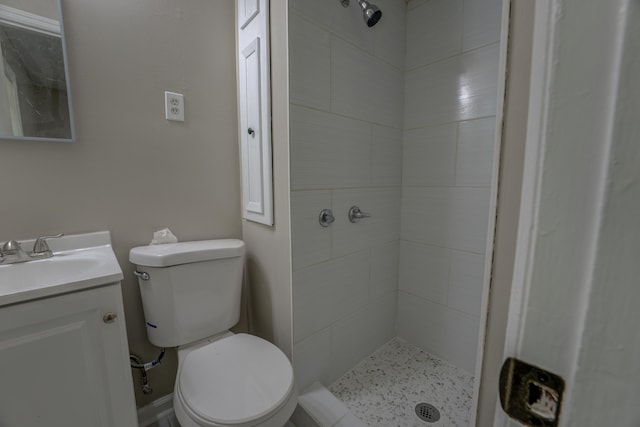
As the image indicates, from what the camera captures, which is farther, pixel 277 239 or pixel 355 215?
pixel 355 215

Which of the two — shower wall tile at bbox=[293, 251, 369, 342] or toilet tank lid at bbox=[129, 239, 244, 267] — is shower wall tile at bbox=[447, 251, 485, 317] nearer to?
shower wall tile at bbox=[293, 251, 369, 342]

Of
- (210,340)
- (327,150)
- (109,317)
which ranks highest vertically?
(327,150)

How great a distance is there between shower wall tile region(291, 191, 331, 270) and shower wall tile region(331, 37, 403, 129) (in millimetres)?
398

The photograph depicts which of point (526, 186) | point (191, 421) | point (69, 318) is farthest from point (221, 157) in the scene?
point (526, 186)

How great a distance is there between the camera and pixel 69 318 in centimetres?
70

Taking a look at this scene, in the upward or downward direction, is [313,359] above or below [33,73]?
below

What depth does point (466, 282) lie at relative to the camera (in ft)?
4.56

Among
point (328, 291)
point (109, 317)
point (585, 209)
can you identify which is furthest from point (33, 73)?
point (585, 209)

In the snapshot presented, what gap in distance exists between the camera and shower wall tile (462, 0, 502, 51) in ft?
3.92

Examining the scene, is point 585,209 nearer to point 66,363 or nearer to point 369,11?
point 66,363

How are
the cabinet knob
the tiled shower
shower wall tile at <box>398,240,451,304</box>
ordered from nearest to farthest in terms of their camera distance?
A: 1. the cabinet knob
2. the tiled shower
3. shower wall tile at <box>398,240,451,304</box>

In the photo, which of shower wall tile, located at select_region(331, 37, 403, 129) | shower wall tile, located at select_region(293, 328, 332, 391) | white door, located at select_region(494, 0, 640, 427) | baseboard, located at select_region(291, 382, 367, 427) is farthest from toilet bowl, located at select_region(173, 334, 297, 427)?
shower wall tile, located at select_region(331, 37, 403, 129)

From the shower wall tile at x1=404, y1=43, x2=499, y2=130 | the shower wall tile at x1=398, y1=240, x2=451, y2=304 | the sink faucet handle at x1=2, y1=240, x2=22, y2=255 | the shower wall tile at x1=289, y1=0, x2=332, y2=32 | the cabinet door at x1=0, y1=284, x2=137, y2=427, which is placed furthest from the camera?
the shower wall tile at x1=398, y1=240, x2=451, y2=304

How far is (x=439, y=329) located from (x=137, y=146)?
68.6 inches
